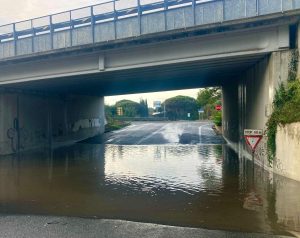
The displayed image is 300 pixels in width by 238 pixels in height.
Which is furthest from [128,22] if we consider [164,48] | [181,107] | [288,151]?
[181,107]

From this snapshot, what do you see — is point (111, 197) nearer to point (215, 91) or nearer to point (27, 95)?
point (27, 95)

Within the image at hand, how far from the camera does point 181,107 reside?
346 ft

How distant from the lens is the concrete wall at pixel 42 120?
92.5 feet

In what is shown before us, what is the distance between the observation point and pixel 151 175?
15.6m

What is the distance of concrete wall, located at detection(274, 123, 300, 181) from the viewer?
12992 mm

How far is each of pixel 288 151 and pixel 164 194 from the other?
558 centimetres

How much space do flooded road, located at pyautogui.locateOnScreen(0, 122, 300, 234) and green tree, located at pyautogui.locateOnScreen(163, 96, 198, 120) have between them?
85109 millimetres

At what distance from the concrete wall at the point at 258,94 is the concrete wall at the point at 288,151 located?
1.80 meters

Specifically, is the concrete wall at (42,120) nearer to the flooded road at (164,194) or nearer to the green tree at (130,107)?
the flooded road at (164,194)

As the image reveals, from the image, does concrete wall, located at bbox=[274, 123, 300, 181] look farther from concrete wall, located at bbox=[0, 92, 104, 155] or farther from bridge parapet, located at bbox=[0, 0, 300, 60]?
concrete wall, located at bbox=[0, 92, 104, 155]

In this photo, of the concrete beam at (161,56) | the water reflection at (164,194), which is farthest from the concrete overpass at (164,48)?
the water reflection at (164,194)

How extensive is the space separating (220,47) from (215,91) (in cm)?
3767

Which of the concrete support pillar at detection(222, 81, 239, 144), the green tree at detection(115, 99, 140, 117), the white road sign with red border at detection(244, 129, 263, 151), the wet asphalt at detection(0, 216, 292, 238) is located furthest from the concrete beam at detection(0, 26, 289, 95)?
the green tree at detection(115, 99, 140, 117)

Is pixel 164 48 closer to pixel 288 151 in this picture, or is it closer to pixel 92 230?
pixel 288 151
